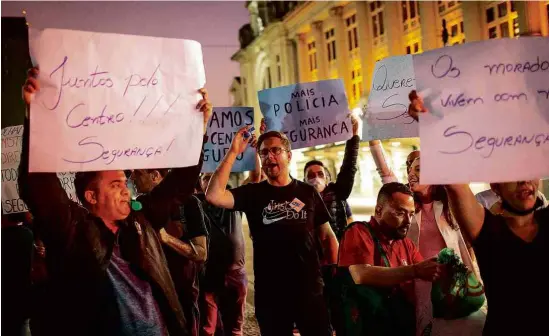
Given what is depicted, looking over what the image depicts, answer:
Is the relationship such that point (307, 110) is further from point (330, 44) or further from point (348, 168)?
point (330, 44)

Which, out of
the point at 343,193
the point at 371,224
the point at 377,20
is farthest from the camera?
the point at 377,20

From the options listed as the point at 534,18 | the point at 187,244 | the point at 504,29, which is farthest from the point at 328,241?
the point at 504,29

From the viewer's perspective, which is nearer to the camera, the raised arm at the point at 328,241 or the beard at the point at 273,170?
the beard at the point at 273,170

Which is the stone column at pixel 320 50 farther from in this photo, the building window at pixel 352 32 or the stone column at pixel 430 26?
the stone column at pixel 430 26

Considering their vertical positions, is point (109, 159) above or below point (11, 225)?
above

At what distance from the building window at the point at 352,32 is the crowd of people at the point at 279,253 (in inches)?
1294

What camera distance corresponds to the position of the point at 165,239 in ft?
14.1

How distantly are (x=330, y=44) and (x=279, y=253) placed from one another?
1510 inches

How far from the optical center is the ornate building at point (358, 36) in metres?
23.2

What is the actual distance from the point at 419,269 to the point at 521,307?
683 mm

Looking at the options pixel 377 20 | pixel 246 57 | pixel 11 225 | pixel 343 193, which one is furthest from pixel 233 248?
pixel 246 57

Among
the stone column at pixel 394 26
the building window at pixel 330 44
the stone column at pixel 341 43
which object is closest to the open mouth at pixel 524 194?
the stone column at pixel 394 26

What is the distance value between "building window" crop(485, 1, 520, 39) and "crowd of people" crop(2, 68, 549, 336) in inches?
759

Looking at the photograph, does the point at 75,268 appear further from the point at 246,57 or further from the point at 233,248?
the point at 246,57
